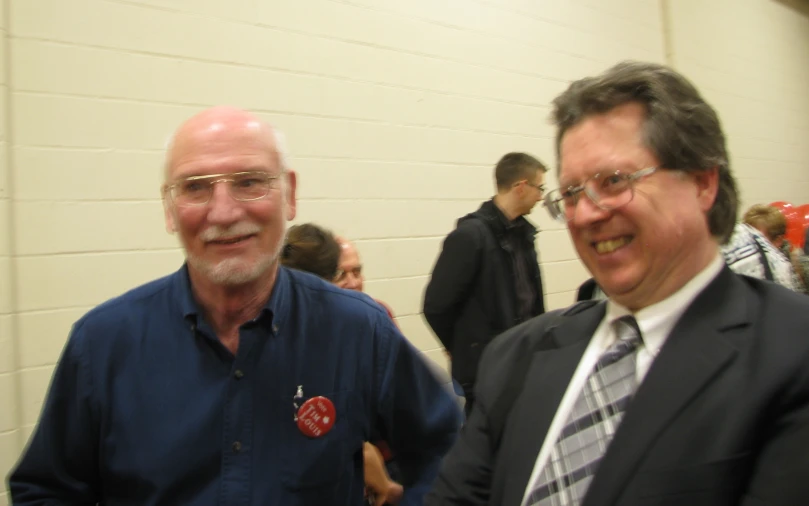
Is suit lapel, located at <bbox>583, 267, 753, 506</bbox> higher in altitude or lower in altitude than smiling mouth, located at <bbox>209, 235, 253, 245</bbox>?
lower

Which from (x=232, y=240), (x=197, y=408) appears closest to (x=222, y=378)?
(x=197, y=408)

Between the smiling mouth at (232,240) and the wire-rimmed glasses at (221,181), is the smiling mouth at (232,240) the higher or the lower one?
the lower one

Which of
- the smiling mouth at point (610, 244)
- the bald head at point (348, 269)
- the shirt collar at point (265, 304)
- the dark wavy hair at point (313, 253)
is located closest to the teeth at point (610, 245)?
the smiling mouth at point (610, 244)

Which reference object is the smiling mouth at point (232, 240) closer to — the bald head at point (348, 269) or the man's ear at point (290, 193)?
the man's ear at point (290, 193)

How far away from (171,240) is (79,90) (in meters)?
0.69

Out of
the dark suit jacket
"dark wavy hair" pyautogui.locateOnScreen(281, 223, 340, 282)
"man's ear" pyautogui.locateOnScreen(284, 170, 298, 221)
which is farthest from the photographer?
"dark wavy hair" pyautogui.locateOnScreen(281, 223, 340, 282)

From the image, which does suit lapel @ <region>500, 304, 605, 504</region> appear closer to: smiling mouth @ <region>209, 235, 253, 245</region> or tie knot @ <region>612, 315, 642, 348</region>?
tie knot @ <region>612, 315, 642, 348</region>

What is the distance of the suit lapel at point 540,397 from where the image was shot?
914mm

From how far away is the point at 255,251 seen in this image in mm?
1233

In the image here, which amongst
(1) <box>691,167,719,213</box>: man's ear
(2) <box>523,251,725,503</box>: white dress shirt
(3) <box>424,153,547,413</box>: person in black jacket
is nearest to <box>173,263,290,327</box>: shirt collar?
(2) <box>523,251,725,503</box>: white dress shirt

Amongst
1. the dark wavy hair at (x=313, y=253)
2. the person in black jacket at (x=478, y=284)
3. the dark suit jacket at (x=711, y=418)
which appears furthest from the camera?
the person in black jacket at (x=478, y=284)

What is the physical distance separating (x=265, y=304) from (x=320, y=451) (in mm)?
324

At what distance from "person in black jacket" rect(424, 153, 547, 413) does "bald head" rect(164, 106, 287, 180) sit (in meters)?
1.66

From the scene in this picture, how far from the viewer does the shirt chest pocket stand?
116 cm
